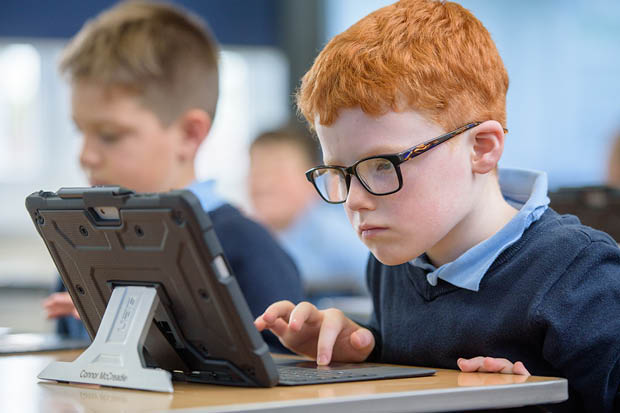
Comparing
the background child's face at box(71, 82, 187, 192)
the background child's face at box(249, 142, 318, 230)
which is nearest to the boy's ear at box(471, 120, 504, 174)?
the background child's face at box(71, 82, 187, 192)

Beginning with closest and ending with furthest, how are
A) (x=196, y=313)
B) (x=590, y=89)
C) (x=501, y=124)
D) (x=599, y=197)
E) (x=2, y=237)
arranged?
1. (x=196, y=313)
2. (x=501, y=124)
3. (x=599, y=197)
4. (x=590, y=89)
5. (x=2, y=237)

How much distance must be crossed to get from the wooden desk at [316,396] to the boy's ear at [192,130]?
4.02 feet

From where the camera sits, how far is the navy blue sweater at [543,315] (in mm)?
1179

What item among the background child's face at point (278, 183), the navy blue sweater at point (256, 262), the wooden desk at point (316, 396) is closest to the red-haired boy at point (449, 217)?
the wooden desk at point (316, 396)

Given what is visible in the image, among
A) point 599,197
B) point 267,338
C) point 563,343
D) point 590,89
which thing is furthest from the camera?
point 590,89

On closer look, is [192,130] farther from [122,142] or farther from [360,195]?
[360,195]

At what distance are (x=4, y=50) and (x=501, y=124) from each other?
4960mm

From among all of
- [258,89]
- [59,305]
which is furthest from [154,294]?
[258,89]

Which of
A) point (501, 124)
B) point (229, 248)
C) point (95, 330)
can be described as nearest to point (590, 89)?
point (229, 248)

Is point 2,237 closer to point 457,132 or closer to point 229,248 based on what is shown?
point 229,248

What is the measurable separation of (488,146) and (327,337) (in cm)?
37

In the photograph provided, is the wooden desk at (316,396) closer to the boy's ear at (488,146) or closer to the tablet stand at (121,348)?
the tablet stand at (121,348)

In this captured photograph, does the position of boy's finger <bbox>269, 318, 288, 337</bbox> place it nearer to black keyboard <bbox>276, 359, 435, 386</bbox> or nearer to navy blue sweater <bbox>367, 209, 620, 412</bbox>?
black keyboard <bbox>276, 359, 435, 386</bbox>

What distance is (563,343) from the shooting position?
46.2 inches
